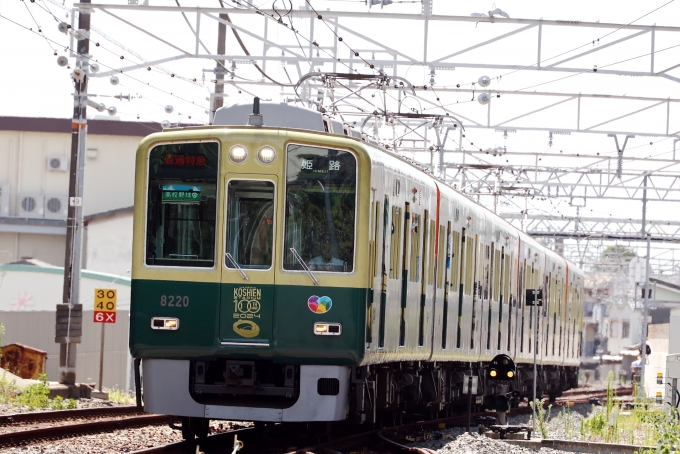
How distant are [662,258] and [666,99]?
3636 cm

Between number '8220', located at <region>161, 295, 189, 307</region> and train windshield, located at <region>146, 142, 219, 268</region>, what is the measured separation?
28 cm

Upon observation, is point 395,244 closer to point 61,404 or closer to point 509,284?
point 61,404

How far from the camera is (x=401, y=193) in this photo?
11.4m

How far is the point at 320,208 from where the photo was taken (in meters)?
10.0

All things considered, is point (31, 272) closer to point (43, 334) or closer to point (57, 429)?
point (43, 334)

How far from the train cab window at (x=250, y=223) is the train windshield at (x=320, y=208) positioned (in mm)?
167

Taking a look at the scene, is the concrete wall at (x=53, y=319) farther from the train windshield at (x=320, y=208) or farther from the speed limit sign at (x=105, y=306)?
the train windshield at (x=320, y=208)

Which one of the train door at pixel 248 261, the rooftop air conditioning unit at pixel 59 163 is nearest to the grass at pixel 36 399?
the train door at pixel 248 261

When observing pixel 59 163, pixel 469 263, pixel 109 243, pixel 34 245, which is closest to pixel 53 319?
pixel 109 243

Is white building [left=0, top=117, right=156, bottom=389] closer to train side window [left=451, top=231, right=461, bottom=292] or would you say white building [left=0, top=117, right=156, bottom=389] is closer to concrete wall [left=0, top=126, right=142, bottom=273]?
concrete wall [left=0, top=126, right=142, bottom=273]

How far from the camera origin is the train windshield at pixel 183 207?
10.0 meters

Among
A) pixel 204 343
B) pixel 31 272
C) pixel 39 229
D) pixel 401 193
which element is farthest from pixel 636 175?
pixel 204 343

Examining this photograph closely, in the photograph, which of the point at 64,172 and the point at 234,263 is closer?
the point at 234,263

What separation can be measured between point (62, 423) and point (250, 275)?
486 cm
